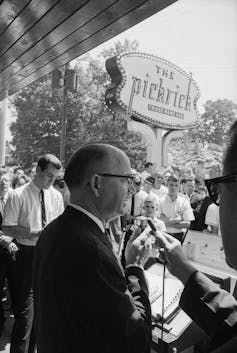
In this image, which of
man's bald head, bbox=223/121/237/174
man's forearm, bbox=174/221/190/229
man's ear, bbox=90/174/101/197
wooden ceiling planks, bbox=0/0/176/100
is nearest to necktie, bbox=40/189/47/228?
wooden ceiling planks, bbox=0/0/176/100

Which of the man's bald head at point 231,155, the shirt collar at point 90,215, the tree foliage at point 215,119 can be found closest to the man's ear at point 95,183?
the shirt collar at point 90,215

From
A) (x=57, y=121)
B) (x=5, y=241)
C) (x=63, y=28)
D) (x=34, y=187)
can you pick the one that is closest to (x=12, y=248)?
(x=5, y=241)

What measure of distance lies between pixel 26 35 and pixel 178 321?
2792 mm

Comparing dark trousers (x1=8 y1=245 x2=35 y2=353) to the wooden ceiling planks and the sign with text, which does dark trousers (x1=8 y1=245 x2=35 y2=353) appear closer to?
the wooden ceiling planks

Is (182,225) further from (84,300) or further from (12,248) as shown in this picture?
(84,300)

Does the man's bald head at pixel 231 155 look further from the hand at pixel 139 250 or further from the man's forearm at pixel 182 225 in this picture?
the man's forearm at pixel 182 225

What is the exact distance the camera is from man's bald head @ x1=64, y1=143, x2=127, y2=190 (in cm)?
148

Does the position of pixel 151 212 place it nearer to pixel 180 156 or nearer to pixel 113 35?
pixel 113 35

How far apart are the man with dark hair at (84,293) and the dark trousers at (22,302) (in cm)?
181

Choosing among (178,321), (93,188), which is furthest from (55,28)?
(178,321)

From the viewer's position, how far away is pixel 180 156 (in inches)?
1740

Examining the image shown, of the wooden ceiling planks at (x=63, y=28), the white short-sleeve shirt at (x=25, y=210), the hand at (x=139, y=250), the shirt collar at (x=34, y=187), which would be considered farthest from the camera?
the shirt collar at (x=34, y=187)

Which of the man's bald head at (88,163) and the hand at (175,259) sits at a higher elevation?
the man's bald head at (88,163)

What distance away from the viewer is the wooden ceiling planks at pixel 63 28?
2.39 m
